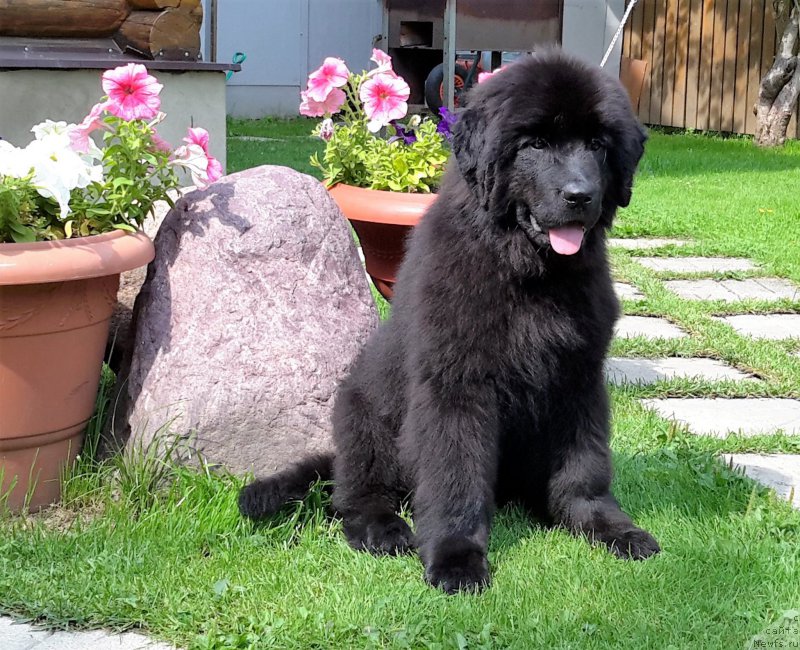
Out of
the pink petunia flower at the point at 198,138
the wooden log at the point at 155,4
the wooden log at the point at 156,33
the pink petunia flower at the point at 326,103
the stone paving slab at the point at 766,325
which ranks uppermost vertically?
the wooden log at the point at 155,4

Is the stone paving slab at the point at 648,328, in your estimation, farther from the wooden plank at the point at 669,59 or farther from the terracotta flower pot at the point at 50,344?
the wooden plank at the point at 669,59

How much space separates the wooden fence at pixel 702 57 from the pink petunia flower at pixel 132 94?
1146 cm

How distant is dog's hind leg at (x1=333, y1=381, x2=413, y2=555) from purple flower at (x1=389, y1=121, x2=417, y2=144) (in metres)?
1.60

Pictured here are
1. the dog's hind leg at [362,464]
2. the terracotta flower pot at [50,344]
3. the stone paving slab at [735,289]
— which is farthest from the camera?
the stone paving slab at [735,289]

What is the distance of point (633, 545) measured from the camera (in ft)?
9.05

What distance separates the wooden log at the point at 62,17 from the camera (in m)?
5.85

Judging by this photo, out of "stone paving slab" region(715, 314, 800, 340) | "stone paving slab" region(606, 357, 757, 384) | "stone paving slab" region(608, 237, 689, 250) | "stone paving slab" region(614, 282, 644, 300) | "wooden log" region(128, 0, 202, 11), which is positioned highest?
"wooden log" region(128, 0, 202, 11)

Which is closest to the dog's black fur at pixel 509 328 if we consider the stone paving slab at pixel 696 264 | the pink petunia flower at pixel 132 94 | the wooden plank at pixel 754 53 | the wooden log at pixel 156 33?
the pink petunia flower at pixel 132 94

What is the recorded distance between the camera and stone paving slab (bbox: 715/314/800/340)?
5055 mm

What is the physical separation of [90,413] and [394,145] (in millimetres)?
1714

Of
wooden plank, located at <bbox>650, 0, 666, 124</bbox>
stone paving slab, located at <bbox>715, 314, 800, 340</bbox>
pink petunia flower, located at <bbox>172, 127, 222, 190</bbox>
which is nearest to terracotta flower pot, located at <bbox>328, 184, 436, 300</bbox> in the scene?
pink petunia flower, located at <bbox>172, 127, 222, 190</bbox>

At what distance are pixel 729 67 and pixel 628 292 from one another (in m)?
9.41

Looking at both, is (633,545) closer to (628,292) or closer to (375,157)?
(375,157)

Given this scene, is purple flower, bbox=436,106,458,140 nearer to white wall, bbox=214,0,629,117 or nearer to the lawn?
the lawn
